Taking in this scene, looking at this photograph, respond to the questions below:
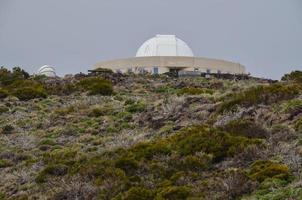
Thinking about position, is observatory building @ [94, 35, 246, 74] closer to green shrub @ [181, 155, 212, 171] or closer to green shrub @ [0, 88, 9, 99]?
green shrub @ [0, 88, 9, 99]

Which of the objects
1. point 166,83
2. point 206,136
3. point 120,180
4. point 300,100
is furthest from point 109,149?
point 166,83

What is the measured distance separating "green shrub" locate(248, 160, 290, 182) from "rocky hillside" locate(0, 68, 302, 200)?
2 cm

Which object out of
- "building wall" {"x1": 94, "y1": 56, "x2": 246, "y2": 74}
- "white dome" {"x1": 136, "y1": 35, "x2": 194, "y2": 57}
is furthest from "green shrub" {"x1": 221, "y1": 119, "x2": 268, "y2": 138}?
"white dome" {"x1": 136, "y1": 35, "x2": 194, "y2": 57}

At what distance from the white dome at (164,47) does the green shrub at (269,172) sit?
40475 mm

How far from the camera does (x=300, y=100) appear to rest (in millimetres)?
22219

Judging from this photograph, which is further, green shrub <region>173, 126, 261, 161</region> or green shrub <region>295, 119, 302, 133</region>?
green shrub <region>295, 119, 302, 133</region>

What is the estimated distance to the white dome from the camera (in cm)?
5647

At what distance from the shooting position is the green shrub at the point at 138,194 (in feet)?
50.0

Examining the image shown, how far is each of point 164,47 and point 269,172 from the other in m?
42.0

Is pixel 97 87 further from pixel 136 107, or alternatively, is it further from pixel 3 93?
pixel 136 107

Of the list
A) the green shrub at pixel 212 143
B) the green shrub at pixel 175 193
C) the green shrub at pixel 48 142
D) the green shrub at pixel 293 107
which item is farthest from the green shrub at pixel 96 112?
the green shrub at pixel 175 193

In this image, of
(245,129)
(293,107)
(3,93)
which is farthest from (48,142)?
(3,93)

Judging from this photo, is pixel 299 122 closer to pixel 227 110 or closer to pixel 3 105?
pixel 227 110

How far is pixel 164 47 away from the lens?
57.0m
